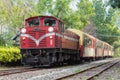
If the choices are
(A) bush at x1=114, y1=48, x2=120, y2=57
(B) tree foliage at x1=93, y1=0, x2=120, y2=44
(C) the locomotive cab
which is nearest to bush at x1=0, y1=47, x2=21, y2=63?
(C) the locomotive cab

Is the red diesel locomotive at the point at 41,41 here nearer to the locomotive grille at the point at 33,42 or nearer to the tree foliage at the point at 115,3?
the locomotive grille at the point at 33,42

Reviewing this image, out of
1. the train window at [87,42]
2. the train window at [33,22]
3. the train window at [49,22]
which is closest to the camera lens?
the train window at [49,22]

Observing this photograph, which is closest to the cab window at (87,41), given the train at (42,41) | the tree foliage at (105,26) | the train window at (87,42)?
the train window at (87,42)

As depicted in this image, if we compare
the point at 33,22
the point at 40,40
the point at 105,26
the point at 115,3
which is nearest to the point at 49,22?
the point at 33,22

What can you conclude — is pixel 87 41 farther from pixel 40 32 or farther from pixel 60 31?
pixel 40 32

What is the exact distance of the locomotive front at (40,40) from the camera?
66.0 feet

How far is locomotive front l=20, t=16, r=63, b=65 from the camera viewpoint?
20.1m

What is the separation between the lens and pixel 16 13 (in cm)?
3447

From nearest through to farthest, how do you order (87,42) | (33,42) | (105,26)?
1. (33,42)
2. (87,42)
3. (105,26)

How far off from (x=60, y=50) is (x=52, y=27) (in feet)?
6.71

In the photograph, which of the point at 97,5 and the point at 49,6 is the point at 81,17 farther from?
the point at 97,5

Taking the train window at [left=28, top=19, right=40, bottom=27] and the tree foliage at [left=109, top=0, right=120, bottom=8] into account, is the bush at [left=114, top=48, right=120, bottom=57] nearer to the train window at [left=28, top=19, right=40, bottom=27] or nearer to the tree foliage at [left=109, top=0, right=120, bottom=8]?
the tree foliage at [left=109, top=0, right=120, bottom=8]

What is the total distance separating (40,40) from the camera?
20.3 metres

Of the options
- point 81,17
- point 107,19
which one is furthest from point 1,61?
point 107,19
